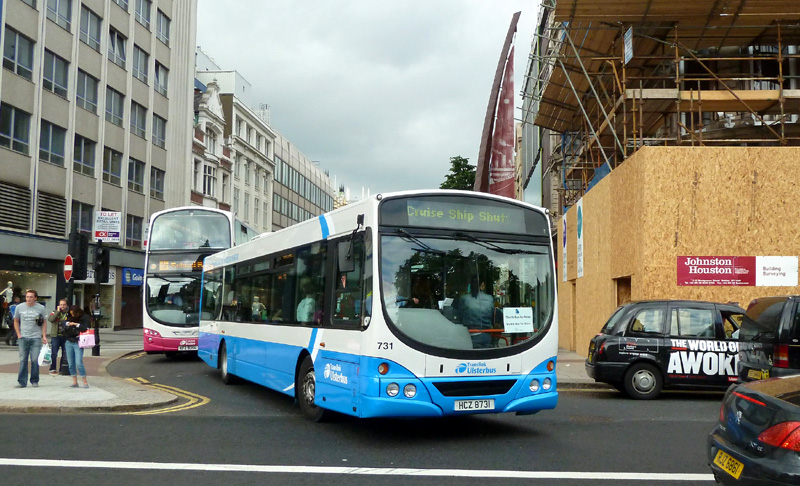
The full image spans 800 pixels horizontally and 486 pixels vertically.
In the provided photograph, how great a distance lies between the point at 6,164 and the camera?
29.5m

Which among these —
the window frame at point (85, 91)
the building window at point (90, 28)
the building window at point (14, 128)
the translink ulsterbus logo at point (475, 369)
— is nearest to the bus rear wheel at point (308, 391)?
the translink ulsterbus logo at point (475, 369)

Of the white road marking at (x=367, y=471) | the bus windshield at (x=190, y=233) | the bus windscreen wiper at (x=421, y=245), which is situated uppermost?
the bus windshield at (x=190, y=233)

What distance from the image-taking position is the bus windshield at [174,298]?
2041cm

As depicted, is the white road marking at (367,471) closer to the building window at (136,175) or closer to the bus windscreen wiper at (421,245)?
the bus windscreen wiper at (421,245)

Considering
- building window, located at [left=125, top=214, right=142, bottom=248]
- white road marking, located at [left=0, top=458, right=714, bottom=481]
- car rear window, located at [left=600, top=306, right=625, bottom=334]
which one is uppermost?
building window, located at [left=125, top=214, right=142, bottom=248]

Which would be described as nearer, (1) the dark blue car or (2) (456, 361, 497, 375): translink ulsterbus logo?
(1) the dark blue car

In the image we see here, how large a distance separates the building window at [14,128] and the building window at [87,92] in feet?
14.6

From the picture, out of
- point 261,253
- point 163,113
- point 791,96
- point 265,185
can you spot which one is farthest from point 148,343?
point 265,185

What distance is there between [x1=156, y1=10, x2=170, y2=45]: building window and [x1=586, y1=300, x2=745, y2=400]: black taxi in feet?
125

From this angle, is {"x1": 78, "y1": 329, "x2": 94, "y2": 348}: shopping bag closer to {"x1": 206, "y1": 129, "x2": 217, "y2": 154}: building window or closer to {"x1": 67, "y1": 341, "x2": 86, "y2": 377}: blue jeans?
{"x1": 67, "y1": 341, "x2": 86, "y2": 377}: blue jeans

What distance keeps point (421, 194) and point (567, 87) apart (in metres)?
16.7

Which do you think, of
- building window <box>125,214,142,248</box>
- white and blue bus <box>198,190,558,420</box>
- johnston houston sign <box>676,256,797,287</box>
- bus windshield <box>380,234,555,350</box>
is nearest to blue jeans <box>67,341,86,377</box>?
white and blue bus <box>198,190,558,420</box>

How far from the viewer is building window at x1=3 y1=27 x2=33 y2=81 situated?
2980cm

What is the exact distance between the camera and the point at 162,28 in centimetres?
4481
